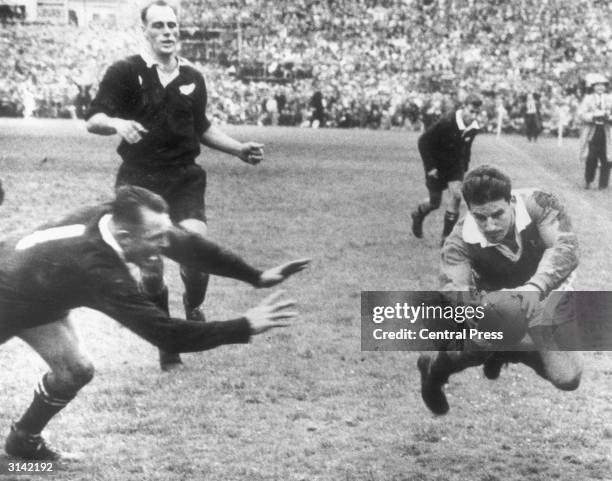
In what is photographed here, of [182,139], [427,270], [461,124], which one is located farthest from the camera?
[461,124]

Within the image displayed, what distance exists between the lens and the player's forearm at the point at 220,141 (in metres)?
3.97

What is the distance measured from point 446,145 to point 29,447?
15.2ft

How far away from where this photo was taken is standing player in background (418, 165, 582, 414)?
3080 mm

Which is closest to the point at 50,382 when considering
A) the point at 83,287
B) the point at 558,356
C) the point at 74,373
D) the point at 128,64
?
the point at 74,373

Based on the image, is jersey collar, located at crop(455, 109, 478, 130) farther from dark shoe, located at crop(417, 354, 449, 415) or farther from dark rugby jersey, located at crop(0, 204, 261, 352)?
dark rugby jersey, located at crop(0, 204, 261, 352)

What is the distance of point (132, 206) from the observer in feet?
8.52

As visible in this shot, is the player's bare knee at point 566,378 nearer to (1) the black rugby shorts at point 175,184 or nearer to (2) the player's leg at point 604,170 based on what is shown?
(1) the black rugby shorts at point 175,184

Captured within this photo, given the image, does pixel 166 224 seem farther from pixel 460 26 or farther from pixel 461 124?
pixel 460 26

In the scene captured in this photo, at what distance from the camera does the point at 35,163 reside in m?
10.9

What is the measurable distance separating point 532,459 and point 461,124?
4.29 meters

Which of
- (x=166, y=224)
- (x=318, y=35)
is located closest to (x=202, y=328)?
(x=166, y=224)

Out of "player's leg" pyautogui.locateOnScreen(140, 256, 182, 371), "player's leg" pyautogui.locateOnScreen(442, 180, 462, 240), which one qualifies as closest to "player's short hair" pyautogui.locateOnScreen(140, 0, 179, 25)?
"player's leg" pyautogui.locateOnScreen(140, 256, 182, 371)

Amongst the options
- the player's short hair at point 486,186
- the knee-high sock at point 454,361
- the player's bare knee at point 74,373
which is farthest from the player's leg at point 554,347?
the player's bare knee at point 74,373

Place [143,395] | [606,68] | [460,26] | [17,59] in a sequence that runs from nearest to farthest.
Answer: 1. [143,395]
2. [17,59]
3. [606,68]
4. [460,26]
